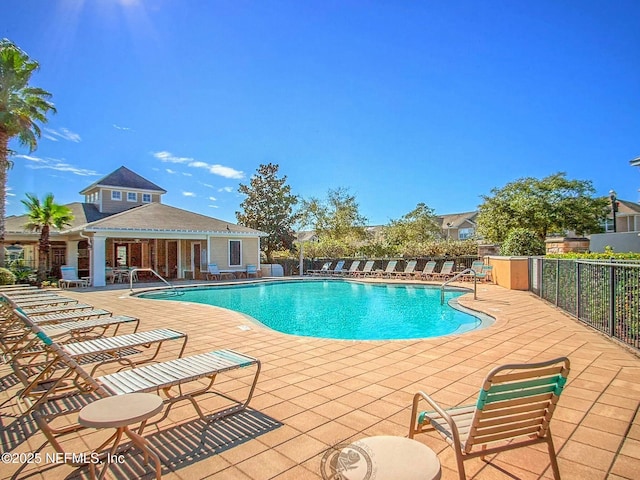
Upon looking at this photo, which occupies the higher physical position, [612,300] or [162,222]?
[162,222]

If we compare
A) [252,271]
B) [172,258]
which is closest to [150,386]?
[252,271]

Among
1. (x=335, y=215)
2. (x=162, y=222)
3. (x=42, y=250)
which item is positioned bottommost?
(x=42, y=250)

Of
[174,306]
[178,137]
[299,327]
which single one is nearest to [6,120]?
[178,137]

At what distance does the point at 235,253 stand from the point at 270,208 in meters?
7.41

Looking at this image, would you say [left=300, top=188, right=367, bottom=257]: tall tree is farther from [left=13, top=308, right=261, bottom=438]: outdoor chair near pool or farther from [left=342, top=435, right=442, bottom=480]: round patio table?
[left=342, top=435, right=442, bottom=480]: round patio table

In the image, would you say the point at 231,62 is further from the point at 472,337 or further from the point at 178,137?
the point at 472,337

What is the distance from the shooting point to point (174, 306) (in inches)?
395

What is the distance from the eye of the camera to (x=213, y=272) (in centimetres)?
1991

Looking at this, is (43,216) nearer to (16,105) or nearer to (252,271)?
(16,105)

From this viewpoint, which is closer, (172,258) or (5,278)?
(5,278)

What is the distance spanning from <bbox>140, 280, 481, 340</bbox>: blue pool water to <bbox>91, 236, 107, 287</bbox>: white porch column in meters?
4.13

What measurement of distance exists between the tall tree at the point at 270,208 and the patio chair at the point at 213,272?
762 cm

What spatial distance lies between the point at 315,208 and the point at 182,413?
87.7ft

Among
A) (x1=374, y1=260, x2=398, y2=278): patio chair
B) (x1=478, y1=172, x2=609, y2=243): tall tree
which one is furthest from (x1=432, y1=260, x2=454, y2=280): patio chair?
(x1=478, y1=172, x2=609, y2=243): tall tree
